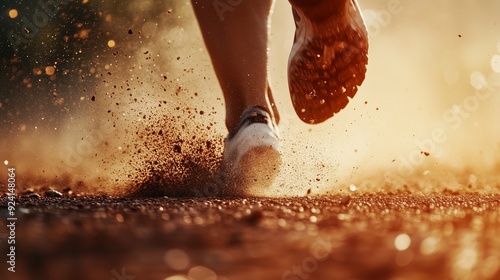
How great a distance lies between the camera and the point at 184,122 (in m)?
2.82

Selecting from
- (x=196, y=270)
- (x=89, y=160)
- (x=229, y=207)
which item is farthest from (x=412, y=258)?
(x=89, y=160)

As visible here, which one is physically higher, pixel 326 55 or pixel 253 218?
pixel 326 55

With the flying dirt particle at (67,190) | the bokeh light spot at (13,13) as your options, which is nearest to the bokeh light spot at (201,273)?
the flying dirt particle at (67,190)

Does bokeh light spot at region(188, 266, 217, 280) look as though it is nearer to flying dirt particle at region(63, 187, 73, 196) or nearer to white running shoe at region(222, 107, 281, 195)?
white running shoe at region(222, 107, 281, 195)

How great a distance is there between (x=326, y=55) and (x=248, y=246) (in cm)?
144

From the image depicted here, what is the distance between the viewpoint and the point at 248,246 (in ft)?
2.87

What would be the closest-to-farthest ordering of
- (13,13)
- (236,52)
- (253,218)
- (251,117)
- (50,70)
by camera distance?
(253,218)
(251,117)
(236,52)
(13,13)
(50,70)

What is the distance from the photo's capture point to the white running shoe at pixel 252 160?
2.17m

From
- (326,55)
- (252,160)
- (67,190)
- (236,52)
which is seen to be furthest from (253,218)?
(67,190)

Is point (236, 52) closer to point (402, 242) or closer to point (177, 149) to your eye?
point (177, 149)

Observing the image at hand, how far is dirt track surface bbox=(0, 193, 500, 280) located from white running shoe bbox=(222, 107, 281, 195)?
844 mm

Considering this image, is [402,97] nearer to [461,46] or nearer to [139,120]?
[461,46]

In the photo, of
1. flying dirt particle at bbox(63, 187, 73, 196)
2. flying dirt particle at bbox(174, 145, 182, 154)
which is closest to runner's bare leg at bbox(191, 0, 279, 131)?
flying dirt particle at bbox(174, 145, 182, 154)

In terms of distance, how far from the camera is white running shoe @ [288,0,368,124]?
7.07 ft
